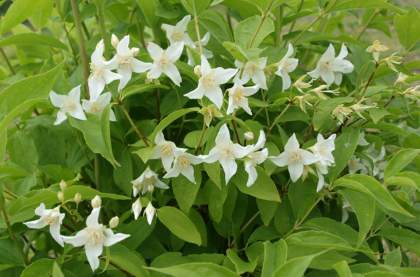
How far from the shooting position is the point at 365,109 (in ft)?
4.70

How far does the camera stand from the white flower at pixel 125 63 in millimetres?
1315

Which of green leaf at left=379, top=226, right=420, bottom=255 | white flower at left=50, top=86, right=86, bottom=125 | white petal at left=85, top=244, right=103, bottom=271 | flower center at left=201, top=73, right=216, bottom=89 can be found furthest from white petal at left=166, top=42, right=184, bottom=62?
green leaf at left=379, top=226, right=420, bottom=255

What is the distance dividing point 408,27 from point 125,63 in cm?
83

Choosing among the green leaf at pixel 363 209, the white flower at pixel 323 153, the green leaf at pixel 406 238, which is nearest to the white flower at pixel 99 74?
→ the white flower at pixel 323 153

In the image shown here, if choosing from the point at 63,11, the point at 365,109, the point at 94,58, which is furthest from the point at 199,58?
the point at 63,11

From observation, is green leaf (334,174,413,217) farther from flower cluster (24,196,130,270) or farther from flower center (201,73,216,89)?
flower cluster (24,196,130,270)

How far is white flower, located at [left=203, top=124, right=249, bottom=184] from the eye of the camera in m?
1.25

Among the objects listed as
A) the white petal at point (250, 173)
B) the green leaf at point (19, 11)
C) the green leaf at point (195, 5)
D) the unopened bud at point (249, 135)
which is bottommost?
the white petal at point (250, 173)

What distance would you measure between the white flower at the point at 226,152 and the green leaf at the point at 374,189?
0.75ft

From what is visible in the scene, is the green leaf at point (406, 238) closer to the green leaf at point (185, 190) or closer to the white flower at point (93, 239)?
the green leaf at point (185, 190)

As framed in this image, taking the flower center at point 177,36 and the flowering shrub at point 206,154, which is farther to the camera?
the flower center at point 177,36

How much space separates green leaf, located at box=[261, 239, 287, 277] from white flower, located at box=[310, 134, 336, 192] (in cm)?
18

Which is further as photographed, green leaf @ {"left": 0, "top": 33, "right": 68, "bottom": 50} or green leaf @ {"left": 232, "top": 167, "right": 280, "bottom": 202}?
green leaf @ {"left": 0, "top": 33, "right": 68, "bottom": 50}

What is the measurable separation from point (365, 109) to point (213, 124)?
1.20 ft
